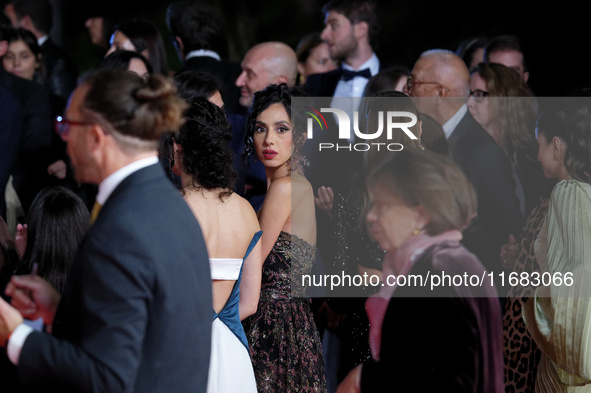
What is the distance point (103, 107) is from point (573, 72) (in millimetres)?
5208

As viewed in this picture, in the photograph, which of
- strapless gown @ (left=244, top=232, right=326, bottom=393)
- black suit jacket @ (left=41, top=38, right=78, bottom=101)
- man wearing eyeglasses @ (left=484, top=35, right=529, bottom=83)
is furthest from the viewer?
black suit jacket @ (left=41, top=38, right=78, bottom=101)

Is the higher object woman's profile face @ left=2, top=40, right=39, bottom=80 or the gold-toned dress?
woman's profile face @ left=2, top=40, right=39, bottom=80

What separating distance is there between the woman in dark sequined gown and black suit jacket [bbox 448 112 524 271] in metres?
0.99

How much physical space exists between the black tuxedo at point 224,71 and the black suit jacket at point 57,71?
1106mm

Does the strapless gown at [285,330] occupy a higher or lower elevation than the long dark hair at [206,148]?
lower

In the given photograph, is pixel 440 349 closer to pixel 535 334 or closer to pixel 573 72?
pixel 535 334

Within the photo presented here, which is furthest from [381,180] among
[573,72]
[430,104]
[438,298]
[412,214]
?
[573,72]

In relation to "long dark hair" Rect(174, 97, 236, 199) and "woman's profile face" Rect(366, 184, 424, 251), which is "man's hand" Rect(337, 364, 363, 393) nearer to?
"woman's profile face" Rect(366, 184, 424, 251)

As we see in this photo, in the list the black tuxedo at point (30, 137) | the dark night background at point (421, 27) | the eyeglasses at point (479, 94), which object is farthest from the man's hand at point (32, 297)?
the dark night background at point (421, 27)

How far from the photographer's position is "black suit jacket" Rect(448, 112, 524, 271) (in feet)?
12.7

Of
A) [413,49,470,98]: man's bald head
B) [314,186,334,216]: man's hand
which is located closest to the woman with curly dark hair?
[314,186,334,216]: man's hand

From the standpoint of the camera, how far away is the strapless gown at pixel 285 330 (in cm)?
315

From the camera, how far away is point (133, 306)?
1.71 meters

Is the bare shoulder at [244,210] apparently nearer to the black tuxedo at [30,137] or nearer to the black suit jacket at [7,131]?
the black suit jacket at [7,131]
